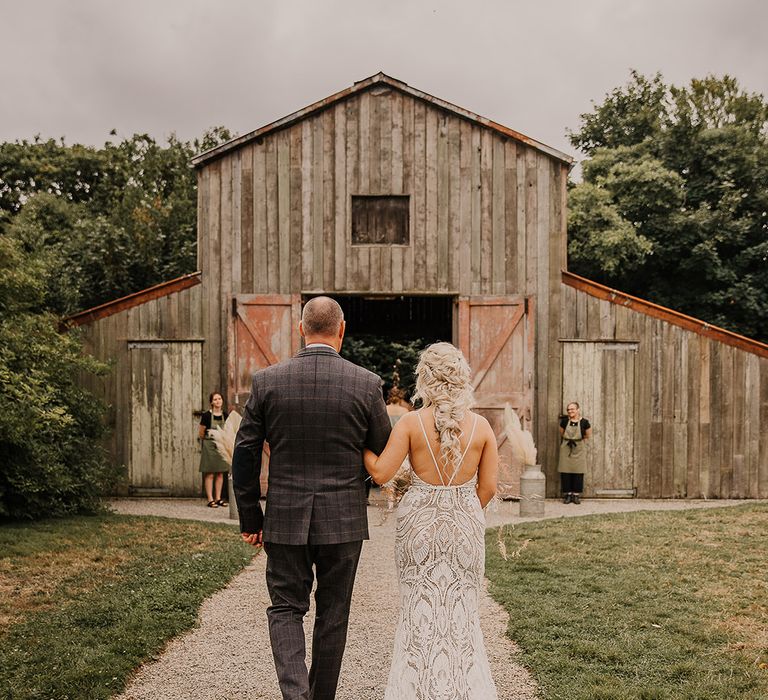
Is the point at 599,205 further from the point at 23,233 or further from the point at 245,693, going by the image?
the point at 245,693

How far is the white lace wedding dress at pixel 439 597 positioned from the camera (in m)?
3.90

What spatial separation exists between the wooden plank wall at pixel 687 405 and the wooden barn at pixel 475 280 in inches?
0.9

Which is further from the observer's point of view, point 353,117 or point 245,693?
point 353,117

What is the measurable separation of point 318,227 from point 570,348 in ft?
14.7

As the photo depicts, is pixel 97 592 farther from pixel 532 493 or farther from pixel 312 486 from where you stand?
pixel 532 493

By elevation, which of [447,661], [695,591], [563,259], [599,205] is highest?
[599,205]

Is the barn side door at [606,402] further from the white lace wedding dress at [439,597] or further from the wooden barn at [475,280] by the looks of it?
the white lace wedding dress at [439,597]

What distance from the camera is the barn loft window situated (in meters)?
12.7

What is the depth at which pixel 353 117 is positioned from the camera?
1266cm

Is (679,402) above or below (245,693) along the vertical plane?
above

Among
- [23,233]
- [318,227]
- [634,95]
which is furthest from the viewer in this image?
[634,95]

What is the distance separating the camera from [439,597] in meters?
4.01

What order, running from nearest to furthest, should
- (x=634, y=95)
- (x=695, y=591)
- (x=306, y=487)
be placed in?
(x=306, y=487)
(x=695, y=591)
(x=634, y=95)

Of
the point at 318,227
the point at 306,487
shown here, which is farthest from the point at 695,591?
the point at 318,227
